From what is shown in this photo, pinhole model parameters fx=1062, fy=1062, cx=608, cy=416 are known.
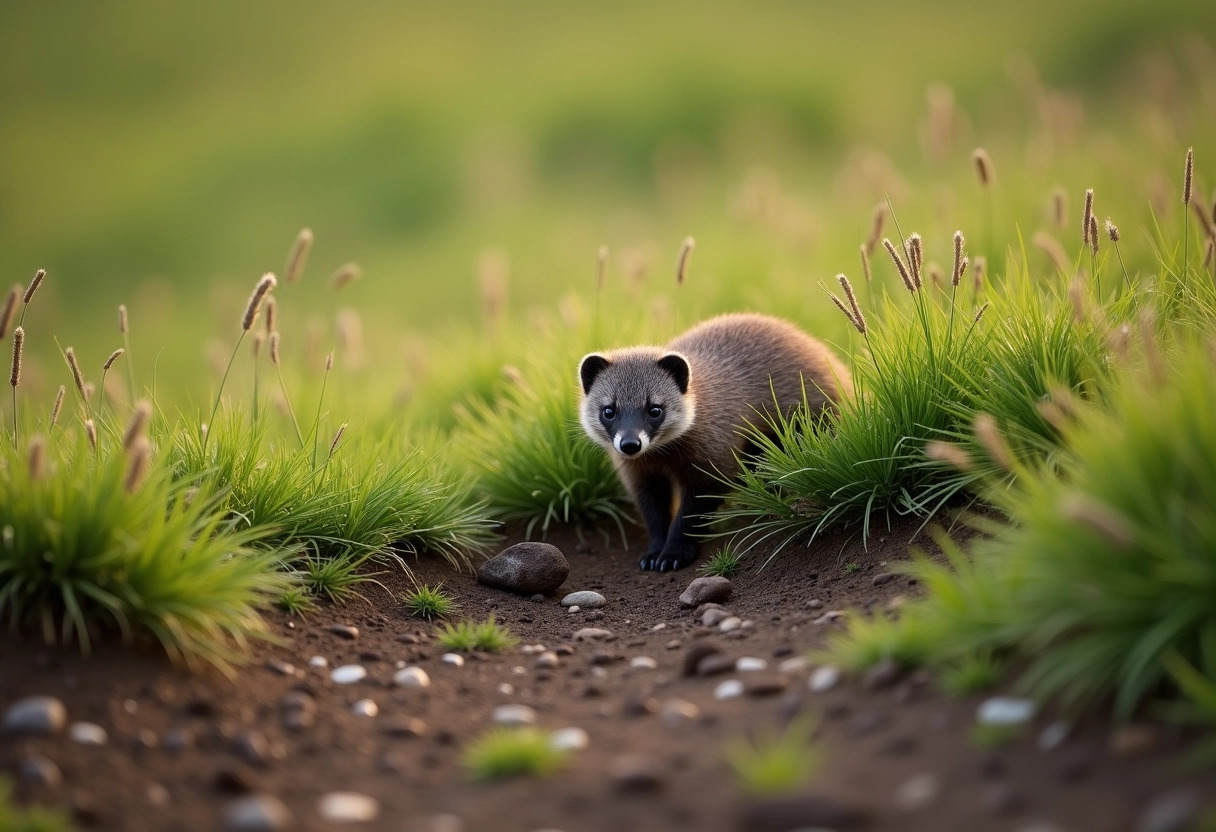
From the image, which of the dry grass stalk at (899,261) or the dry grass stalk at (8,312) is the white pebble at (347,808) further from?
the dry grass stalk at (899,261)

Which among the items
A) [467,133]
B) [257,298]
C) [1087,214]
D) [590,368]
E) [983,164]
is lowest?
[590,368]

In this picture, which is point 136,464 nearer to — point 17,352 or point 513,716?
point 17,352

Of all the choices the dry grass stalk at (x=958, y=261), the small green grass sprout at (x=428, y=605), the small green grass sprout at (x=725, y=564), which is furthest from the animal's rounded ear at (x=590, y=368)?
the dry grass stalk at (x=958, y=261)

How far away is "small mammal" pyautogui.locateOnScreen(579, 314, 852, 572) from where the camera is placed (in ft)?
18.9

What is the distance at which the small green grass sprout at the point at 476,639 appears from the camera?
14.2ft

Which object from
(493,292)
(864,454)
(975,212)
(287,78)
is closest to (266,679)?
(864,454)

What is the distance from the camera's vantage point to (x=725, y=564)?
5242 mm

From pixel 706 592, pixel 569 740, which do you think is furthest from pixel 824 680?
pixel 706 592

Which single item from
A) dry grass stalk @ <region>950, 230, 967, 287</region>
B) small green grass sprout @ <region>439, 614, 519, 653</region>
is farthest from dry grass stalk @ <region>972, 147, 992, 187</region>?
small green grass sprout @ <region>439, 614, 519, 653</region>

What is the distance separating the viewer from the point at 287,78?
20359 mm

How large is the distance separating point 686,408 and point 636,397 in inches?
12.3

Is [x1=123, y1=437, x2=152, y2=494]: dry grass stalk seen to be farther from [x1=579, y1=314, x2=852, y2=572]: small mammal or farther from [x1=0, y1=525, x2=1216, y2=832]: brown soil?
[x1=579, y1=314, x2=852, y2=572]: small mammal

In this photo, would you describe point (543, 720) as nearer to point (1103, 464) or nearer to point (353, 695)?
point (353, 695)

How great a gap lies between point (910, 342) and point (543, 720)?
2.48 meters
